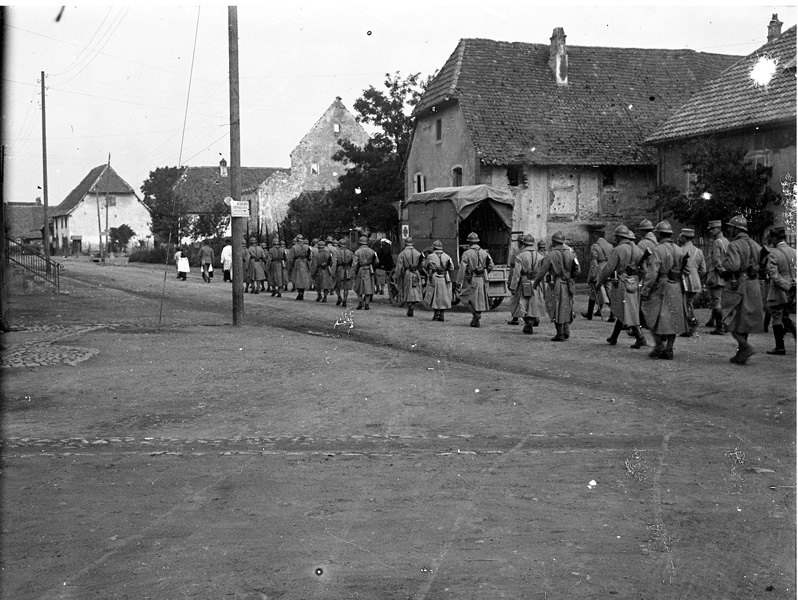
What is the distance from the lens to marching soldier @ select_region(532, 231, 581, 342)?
15.0 meters

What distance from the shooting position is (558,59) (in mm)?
37219

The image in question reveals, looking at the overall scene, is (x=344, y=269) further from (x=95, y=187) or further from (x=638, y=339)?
(x=95, y=187)

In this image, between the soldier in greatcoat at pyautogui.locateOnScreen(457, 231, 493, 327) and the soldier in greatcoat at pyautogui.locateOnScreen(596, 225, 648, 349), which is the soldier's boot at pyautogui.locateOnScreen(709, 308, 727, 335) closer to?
the soldier in greatcoat at pyautogui.locateOnScreen(596, 225, 648, 349)

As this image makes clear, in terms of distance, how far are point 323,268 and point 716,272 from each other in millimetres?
11639

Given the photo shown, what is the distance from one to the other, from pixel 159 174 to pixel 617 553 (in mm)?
104810

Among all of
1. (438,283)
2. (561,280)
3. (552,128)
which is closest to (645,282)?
(561,280)

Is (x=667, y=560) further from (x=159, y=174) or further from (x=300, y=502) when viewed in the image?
(x=159, y=174)

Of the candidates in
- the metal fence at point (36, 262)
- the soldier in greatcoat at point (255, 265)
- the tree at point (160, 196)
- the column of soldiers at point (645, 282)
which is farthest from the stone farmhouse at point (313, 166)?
the column of soldiers at point (645, 282)

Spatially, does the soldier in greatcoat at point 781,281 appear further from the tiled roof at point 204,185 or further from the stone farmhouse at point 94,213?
the stone farmhouse at point 94,213

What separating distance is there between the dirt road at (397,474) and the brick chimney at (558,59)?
25.5m

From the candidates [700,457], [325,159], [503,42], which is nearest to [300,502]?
[700,457]

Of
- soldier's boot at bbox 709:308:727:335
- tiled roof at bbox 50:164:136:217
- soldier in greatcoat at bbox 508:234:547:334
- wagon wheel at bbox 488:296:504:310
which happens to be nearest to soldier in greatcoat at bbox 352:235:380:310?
wagon wheel at bbox 488:296:504:310

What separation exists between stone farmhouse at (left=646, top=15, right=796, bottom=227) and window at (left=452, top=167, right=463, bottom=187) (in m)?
8.33

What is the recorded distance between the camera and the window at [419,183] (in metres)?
40.4
